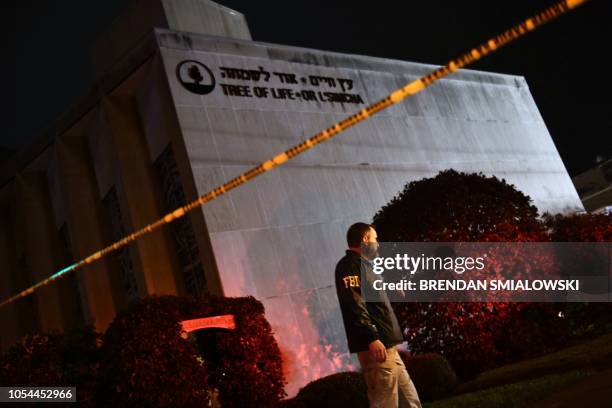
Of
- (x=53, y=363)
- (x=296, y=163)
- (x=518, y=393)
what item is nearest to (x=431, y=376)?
(x=518, y=393)

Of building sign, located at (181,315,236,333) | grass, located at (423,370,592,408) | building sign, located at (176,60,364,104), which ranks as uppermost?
building sign, located at (176,60,364,104)

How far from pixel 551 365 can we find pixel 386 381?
3514mm

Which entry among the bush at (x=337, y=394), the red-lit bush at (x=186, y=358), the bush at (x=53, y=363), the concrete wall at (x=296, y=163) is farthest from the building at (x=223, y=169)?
the bush at (x=53, y=363)

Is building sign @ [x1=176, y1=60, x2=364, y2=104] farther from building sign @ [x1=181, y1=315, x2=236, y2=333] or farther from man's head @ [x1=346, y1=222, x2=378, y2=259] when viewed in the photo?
man's head @ [x1=346, y1=222, x2=378, y2=259]

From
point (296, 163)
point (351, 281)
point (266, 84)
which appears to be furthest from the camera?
point (266, 84)

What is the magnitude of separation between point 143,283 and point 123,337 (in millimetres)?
4384

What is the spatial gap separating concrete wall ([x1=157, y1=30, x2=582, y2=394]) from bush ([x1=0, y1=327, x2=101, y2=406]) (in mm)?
2649

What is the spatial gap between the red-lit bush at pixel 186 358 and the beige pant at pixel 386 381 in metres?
3.21

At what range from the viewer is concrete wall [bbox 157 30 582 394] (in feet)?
32.3

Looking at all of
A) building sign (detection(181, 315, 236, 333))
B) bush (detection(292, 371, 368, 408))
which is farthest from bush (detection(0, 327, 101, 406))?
bush (detection(292, 371, 368, 408))

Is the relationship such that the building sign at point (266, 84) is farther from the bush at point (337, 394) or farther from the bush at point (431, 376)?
the bush at point (431, 376)

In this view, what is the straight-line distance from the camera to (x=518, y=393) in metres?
5.48

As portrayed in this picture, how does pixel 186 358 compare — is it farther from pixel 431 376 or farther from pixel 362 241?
pixel 362 241

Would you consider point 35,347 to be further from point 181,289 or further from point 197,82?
point 197,82
